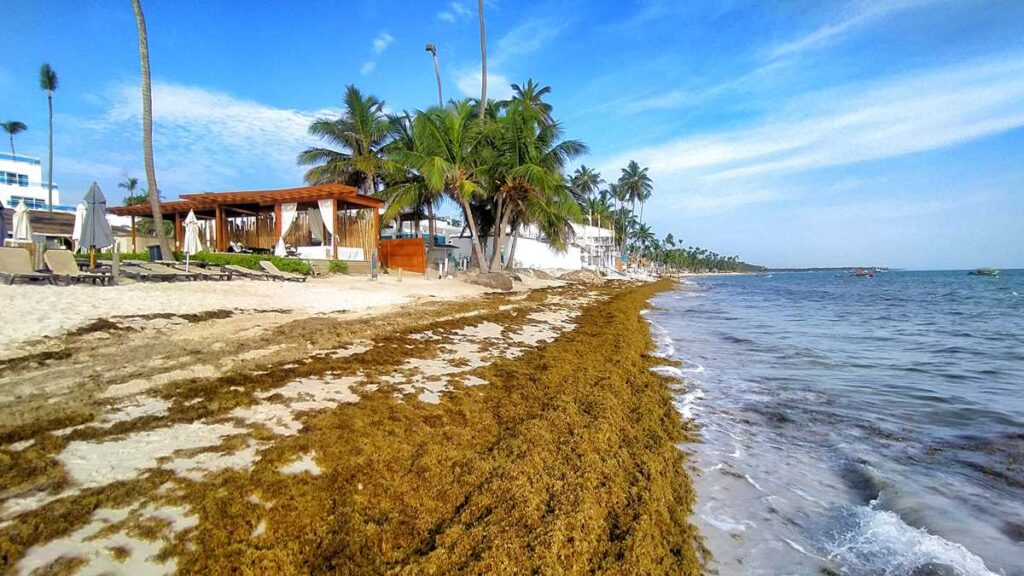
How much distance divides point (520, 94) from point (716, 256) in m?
170

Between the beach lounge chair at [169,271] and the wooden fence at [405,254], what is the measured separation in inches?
377

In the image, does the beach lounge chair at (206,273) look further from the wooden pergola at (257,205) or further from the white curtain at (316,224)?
the white curtain at (316,224)

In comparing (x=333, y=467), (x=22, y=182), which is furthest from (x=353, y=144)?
(x=22, y=182)

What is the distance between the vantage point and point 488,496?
2.83m

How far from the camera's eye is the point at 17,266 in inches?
397

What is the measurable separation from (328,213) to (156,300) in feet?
34.9

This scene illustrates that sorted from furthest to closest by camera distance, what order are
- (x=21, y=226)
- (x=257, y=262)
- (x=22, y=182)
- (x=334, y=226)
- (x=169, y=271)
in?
(x=22, y=182) → (x=334, y=226) → (x=257, y=262) → (x=21, y=226) → (x=169, y=271)

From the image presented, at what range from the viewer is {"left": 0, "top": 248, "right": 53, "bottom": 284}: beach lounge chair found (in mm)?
9781

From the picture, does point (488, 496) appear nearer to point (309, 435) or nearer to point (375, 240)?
point (309, 435)

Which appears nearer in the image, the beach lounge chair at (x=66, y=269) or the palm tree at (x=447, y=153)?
the beach lounge chair at (x=66, y=269)

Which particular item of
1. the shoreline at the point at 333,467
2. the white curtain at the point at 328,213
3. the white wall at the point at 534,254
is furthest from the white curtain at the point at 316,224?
the shoreline at the point at 333,467

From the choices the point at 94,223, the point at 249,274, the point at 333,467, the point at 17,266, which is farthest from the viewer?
the point at 249,274

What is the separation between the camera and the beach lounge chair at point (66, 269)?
10500mm

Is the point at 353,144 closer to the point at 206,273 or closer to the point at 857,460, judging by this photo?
the point at 206,273
